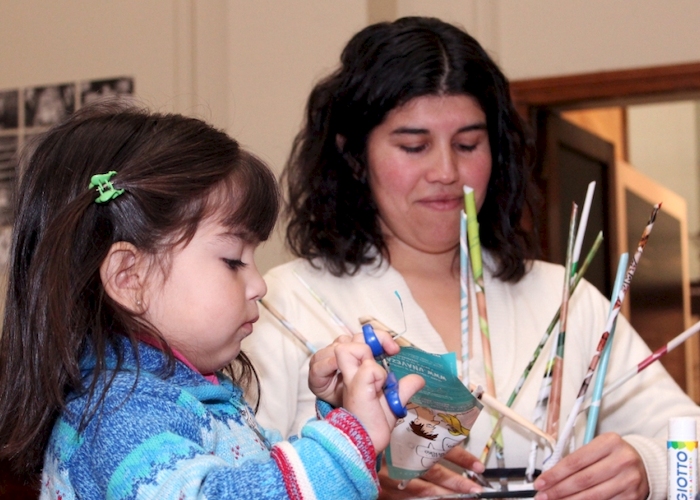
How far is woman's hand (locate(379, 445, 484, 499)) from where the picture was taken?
1.14 m

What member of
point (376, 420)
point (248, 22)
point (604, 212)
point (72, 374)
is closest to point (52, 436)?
point (72, 374)

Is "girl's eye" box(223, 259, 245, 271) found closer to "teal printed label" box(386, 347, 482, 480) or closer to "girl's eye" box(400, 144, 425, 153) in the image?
"teal printed label" box(386, 347, 482, 480)

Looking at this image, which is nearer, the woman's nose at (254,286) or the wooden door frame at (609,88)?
the woman's nose at (254,286)

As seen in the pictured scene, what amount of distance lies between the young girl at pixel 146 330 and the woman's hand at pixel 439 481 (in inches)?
10.7

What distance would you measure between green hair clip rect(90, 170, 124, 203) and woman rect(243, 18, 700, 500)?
0.53 meters

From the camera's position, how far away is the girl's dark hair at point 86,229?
883 mm

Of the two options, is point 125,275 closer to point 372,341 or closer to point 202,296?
point 202,296

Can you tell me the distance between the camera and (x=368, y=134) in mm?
1544

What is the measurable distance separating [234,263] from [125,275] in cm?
11

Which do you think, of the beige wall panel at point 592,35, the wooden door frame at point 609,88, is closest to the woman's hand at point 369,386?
the wooden door frame at point 609,88

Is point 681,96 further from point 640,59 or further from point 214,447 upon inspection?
point 214,447

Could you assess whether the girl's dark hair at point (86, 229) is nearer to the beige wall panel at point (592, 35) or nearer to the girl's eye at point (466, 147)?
the girl's eye at point (466, 147)

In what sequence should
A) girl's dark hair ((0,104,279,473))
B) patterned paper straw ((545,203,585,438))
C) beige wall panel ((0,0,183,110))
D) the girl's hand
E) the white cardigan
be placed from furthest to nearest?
1. beige wall panel ((0,0,183,110))
2. the white cardigan
3. patterned paper straw ((545,203,585,438))
4. the girl's hand
5. girl's dark hair ((0,104,279,473))

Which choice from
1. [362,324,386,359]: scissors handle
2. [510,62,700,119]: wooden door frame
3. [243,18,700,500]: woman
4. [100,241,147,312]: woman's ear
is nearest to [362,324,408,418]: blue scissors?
[362,324,386,359]: scissors handle
